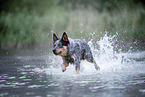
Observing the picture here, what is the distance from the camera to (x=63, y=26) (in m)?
20.9

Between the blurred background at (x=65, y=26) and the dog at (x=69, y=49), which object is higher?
the blurred background at (x=65, y=26)

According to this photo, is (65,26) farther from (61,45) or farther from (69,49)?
(61,45)

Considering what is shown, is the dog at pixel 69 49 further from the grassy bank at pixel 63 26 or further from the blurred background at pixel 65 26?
the grassy bank at pixel 63 26

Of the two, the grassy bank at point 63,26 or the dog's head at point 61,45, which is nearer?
the dog's head at point 61,45

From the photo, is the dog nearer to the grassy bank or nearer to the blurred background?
the blurred background

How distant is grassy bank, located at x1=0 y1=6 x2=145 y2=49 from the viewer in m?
17.9

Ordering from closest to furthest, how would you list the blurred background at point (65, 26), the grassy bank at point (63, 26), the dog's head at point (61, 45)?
the dog's head at point (61, 45)
the blurred background at point (65, 26)
the grassy bank at point (63, 26)

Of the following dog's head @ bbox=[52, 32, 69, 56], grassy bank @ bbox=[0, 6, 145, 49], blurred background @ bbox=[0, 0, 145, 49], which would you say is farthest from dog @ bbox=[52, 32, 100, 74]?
grassy bank @ bbox=[0, 6, 145, 49]

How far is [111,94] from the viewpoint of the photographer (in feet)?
16.6

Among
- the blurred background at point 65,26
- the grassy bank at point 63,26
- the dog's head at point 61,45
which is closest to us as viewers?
the dog's head at point 61,45

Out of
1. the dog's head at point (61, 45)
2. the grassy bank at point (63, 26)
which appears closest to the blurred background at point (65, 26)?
the grassy bank at point (63, 26)

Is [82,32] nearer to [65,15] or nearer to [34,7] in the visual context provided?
[65,15]

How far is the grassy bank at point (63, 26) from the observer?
1791cm

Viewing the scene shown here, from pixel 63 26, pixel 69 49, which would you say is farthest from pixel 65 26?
pixel 69 49
